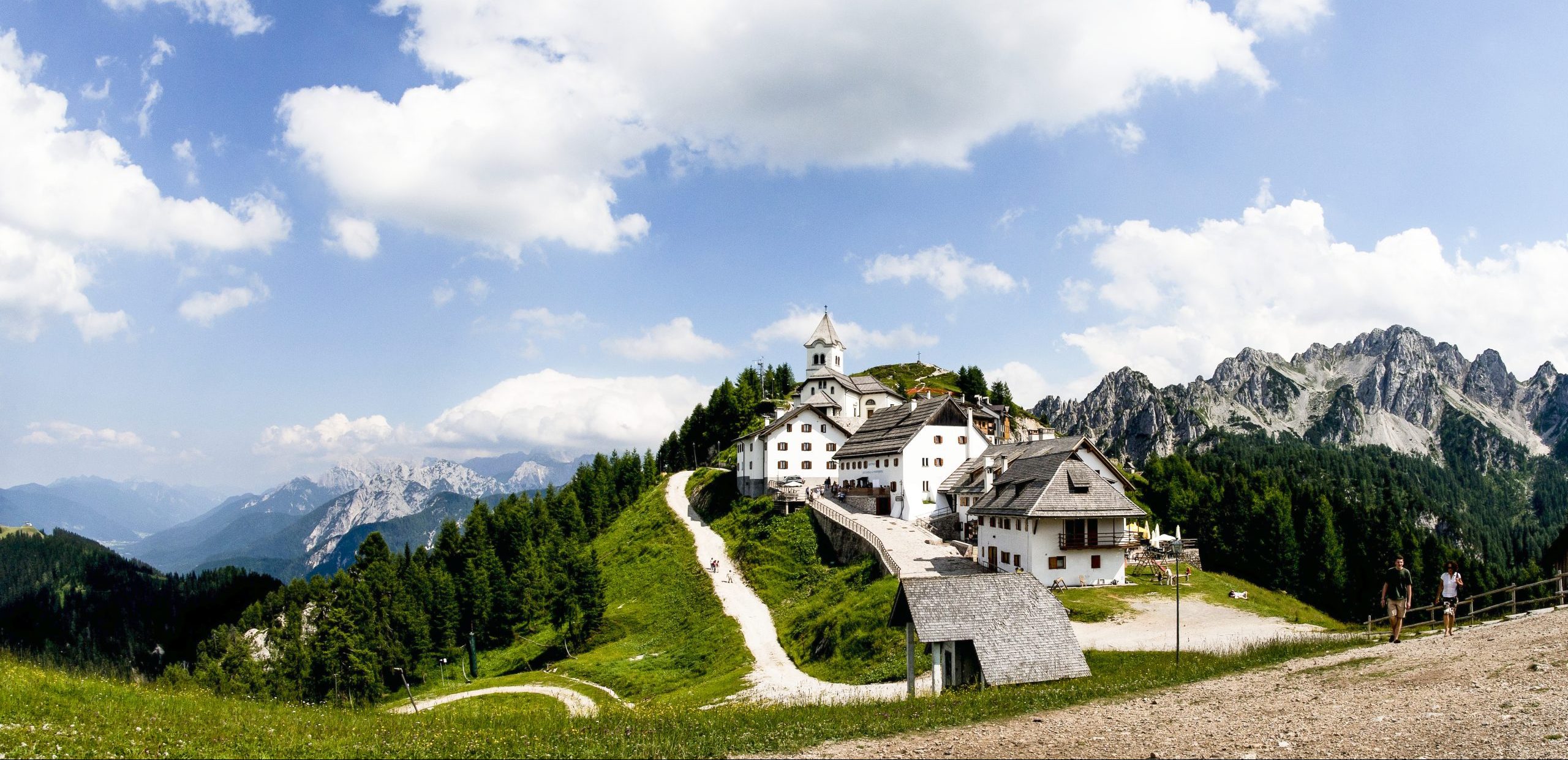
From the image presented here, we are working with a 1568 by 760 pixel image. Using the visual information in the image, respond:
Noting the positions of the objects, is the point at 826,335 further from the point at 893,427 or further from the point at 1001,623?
the point at 1001,623

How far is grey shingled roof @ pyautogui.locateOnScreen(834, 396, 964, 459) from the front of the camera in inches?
2938

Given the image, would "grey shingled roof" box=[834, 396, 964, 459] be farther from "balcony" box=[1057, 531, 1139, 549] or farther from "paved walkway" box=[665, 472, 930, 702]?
"balcony" box=[1057, 531, 1139, 549]

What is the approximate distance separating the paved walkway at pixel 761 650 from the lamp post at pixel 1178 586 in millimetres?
9497

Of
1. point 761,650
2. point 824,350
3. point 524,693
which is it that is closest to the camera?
Result: point 761,650

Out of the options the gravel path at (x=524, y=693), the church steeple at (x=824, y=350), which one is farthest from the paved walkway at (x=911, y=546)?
the church steeple at (x=824, y=350)

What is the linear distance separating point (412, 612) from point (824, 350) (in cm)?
7172

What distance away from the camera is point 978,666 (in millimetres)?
27172

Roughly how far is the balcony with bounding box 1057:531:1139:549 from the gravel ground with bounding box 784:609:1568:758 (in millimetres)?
27465

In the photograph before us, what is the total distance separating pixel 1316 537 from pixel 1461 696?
289ft

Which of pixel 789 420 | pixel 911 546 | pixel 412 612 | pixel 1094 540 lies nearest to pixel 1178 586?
pixel 1094 540

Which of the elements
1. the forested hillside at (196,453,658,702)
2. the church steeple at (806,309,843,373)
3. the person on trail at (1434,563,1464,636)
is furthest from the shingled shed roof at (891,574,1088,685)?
the church steeple at (806,309,843,373)

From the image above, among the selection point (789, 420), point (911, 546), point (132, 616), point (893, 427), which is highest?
point (789, 420)

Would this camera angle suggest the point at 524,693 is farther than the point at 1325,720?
Yes

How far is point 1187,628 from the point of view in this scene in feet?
133
